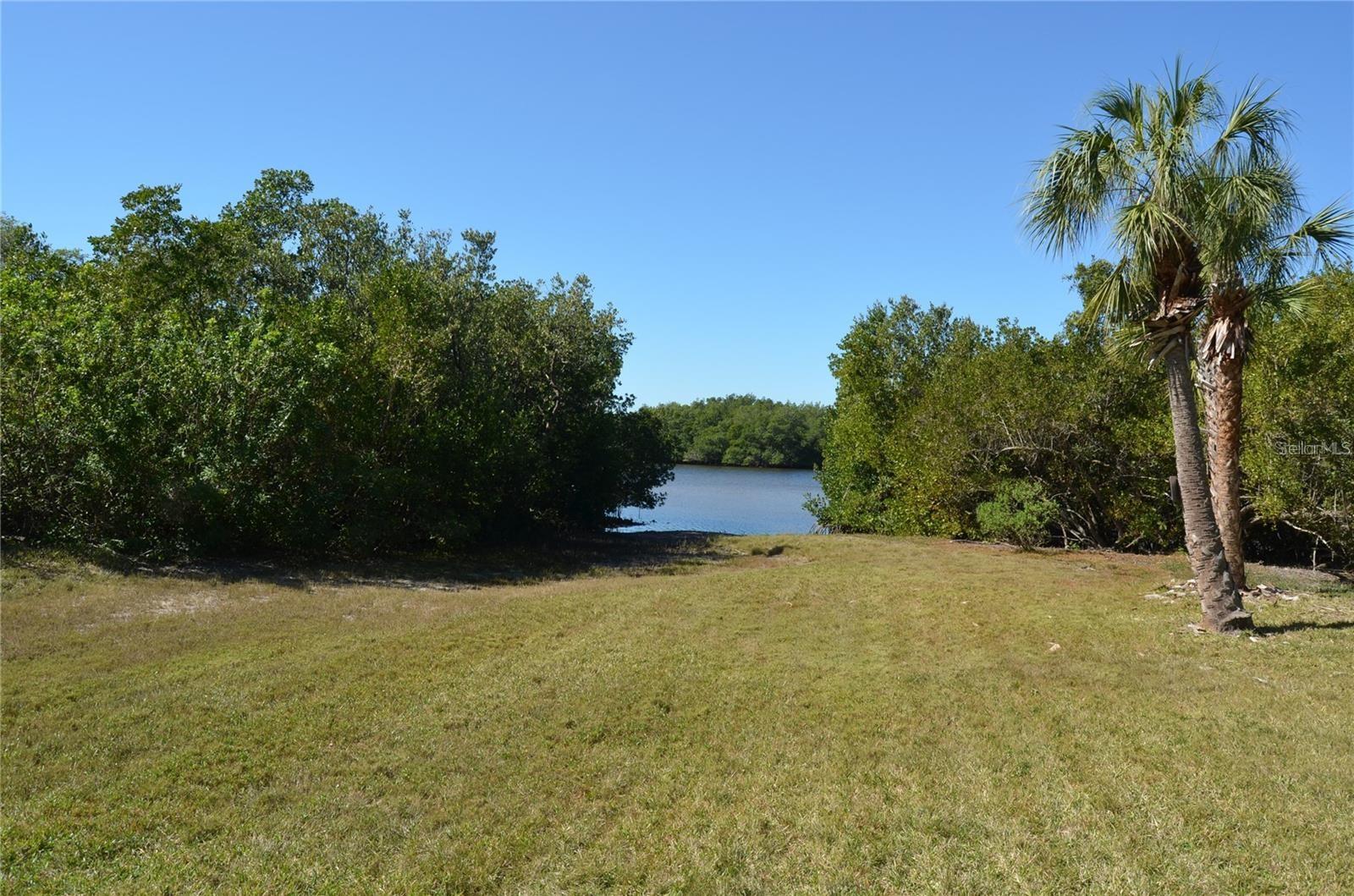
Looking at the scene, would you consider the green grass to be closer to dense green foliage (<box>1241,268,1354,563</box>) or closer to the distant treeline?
dense green foliage (<box>1241,268,1354,563</box>)

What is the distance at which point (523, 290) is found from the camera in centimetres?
2550

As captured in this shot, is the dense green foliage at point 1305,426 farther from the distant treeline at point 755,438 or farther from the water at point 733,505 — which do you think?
the distant treeline at point 755,438

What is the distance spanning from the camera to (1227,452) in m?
11.8

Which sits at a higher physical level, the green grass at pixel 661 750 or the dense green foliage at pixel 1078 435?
the dense green foliage at pixel 1078 435

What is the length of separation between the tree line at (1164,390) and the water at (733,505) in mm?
10668

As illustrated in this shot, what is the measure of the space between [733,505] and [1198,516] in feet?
122

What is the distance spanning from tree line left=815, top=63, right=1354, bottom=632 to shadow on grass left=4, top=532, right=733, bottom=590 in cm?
798

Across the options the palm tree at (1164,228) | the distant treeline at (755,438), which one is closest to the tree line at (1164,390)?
the palm tree at (1164,228)

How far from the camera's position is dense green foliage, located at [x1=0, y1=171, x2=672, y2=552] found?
13828mm

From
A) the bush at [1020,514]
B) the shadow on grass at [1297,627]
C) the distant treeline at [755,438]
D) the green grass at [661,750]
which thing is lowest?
the green grass at [661,750]

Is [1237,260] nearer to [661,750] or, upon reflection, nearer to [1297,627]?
[1297,627]

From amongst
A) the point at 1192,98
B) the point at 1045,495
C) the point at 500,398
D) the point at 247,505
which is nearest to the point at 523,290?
the point at 500,398

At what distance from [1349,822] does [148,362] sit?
17.7m

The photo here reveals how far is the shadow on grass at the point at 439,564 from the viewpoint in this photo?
13.2m
